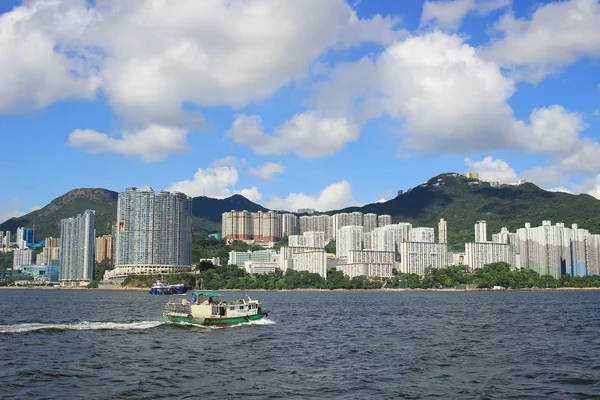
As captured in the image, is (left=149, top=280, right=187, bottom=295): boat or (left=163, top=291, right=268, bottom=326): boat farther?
(left=149, top=280, right=187, bottom=295): boat

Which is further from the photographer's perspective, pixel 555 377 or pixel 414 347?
pixel 414 347

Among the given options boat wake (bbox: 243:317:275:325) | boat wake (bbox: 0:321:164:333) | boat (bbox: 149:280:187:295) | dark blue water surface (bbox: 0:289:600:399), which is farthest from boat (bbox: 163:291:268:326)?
boat (bbox: 149:280:187:295)

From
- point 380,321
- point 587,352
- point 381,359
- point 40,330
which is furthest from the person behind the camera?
point 380,321

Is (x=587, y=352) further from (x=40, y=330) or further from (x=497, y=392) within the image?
(x=40, y=330)

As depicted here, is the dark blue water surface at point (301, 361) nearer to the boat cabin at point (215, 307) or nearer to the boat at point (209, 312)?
the boat at point (209, 312)

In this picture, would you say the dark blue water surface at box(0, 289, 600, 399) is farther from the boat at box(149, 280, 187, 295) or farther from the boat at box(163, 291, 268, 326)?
the boat at box(149, 280, 187, 295)

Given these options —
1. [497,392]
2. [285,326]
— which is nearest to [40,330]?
[285,326]
